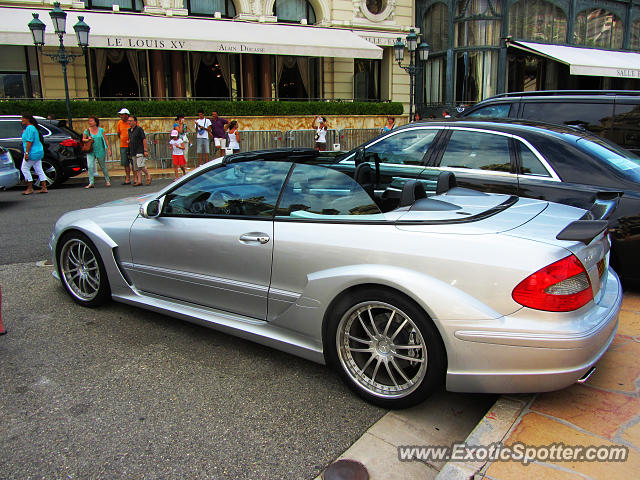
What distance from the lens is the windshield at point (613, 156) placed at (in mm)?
4570

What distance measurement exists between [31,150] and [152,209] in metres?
9.53

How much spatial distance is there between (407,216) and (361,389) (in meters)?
1.05

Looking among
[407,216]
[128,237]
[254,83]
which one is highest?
[254,83]

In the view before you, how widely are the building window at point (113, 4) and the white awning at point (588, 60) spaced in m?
16.3

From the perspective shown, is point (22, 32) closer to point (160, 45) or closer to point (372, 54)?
point (160, 45)

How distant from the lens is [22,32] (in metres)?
16.9

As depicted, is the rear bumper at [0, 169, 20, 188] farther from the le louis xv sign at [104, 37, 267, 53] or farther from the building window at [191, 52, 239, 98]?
the building window at [191, 52, 239, 98]

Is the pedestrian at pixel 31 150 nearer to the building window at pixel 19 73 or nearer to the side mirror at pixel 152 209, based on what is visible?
the side mirror at pixel 152 209

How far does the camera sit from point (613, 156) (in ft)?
15.6

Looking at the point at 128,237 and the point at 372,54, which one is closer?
the point at 128,237

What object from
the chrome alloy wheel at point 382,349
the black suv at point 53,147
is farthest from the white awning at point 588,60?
the chrome alloy wheel at point 382,349

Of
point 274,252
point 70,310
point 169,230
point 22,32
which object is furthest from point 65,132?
point 274,252

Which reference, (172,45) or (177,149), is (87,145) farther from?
(172,45)

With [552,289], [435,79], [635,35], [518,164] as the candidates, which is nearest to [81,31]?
[518,164]
